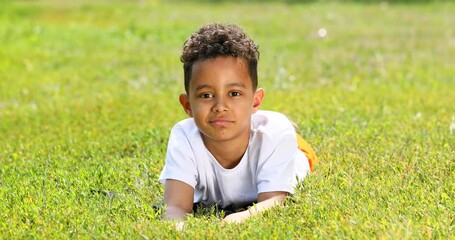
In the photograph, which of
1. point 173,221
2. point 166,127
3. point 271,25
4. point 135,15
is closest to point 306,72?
point 166,127

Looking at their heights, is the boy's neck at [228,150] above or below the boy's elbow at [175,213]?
above

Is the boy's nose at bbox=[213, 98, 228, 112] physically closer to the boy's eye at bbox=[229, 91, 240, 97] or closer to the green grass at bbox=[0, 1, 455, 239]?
the boy's eye at bbox=[229, 91, 240, 97]

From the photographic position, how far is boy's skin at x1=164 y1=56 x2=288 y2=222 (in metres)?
5.14

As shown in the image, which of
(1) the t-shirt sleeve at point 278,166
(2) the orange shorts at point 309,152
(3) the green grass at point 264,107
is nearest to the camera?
(3) the green grass at point 264,107

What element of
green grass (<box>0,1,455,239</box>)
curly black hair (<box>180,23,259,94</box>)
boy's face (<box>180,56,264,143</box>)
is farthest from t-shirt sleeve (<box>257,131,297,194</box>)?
curly black hair (<box>180,23,259,94</box>)

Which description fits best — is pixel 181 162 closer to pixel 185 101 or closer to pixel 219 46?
pixel 185 101

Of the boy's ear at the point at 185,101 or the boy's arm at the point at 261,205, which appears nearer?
the boy's arm at the point at 261,205

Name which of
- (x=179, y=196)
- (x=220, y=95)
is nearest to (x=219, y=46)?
(x=220, y=95)

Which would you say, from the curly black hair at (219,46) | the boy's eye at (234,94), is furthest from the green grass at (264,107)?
the curly black hair at (219,46)

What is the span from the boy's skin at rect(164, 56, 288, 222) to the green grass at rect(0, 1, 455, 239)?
20cm

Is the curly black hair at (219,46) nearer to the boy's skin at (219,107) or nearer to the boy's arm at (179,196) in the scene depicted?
the boy's skin at (219,107)

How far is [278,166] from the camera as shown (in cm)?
538

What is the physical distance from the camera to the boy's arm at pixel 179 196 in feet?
17.3

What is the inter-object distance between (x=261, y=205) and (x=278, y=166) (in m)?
0.32
